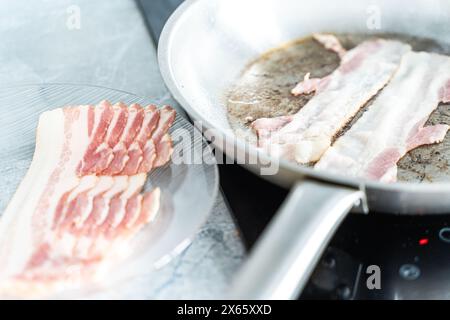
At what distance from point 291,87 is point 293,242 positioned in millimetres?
725

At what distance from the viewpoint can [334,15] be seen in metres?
1.81

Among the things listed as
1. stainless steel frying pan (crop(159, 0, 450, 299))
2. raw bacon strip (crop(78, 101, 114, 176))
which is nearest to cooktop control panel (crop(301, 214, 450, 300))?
stainless steel frying pan (crop(159, 0, 450, 299))

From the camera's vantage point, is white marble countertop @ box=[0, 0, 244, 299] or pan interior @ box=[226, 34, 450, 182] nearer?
white marble countertop @ box=[0, 0, 244, 299]

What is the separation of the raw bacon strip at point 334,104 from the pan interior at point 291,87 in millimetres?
29

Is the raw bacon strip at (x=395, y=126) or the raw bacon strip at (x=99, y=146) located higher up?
the raw bacon strip at (x=99, y=146)

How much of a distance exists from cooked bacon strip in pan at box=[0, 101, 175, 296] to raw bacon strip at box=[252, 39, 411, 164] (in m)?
0.26

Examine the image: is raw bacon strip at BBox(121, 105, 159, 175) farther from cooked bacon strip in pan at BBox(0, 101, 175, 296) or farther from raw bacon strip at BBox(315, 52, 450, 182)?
raw bacon strip at BBox(315, 52, 450, 182)

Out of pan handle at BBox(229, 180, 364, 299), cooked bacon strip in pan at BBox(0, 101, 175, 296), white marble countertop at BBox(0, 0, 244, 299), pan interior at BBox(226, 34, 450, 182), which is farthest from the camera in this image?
pan interior at BBox(226, 34, 450, 182)

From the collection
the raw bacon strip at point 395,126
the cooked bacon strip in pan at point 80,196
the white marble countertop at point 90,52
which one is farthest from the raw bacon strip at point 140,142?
the raw bacon strip at point 395,126

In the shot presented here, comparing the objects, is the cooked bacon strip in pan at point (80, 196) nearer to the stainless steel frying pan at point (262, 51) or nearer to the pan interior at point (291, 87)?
the stainless steel frying pan at point (262, 51)

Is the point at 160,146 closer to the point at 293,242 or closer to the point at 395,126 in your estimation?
the point at 293,242

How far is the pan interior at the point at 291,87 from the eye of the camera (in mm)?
1312

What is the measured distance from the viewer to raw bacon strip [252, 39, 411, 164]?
1.34 metres

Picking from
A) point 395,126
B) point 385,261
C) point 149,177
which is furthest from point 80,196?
point 395,126
